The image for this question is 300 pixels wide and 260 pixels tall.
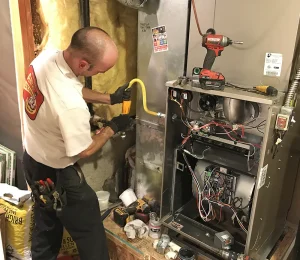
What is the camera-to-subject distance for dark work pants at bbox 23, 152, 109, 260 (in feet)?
5.38

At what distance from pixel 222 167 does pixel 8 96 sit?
1405mm

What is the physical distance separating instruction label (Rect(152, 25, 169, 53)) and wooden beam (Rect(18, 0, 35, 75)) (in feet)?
2.31

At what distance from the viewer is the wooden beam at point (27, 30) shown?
→ 167 centimetres

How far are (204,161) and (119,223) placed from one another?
2.44ft

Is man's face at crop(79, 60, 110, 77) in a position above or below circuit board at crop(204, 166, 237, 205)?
above

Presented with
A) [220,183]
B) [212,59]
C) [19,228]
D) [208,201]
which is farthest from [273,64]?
[19,228]

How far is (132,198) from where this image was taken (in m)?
2.30

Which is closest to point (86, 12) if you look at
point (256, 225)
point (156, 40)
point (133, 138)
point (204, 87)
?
point (156, 40)

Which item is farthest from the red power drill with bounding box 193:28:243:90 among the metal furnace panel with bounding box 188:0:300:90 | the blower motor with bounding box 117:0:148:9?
the blower motor with bounding box 117:0:148:9

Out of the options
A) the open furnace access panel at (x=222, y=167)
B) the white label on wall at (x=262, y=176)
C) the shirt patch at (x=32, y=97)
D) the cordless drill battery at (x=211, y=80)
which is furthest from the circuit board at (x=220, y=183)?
the shirt patch at (x=32, y=97)

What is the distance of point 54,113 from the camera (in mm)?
1428

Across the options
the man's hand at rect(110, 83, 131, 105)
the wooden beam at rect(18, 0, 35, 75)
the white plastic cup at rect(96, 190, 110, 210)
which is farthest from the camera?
the white plastic cup at rect(96, 190, 110, 210)

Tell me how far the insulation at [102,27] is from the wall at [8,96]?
0.64 feet

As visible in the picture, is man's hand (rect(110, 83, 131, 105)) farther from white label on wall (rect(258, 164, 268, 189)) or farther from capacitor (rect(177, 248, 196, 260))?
capacitor (rect(177, 248, 196, 260))
